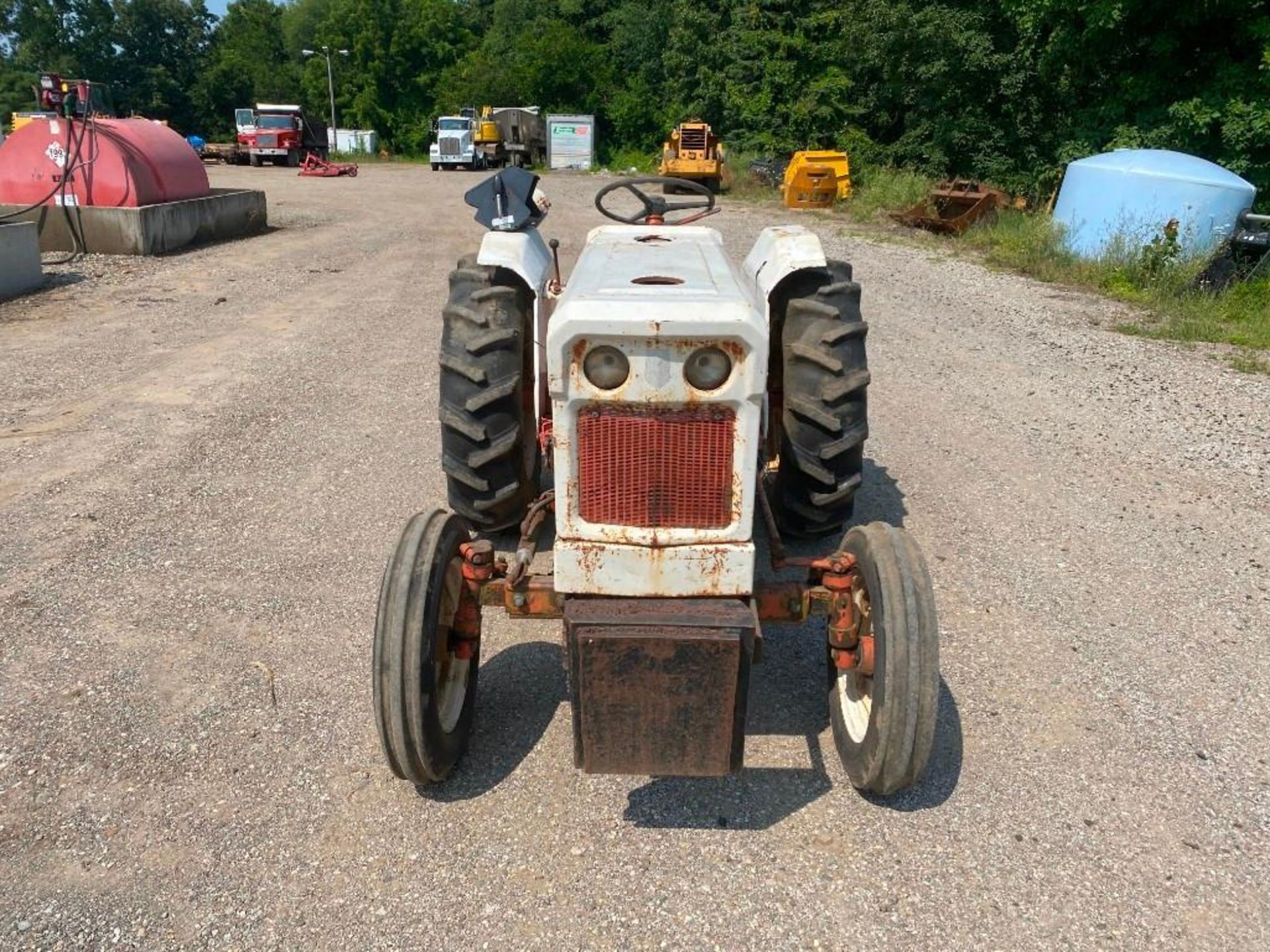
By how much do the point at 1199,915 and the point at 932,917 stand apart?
2.41 feet

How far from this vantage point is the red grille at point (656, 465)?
2.87m

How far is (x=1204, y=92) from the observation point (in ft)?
53.1

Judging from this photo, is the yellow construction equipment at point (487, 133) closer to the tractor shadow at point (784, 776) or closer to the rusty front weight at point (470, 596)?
the tractor shadow at point (784, 776)

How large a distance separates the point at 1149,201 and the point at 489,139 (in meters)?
34.1

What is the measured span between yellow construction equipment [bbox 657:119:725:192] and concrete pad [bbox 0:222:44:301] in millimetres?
19660

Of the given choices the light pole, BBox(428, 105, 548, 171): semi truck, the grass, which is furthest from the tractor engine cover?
the light pole

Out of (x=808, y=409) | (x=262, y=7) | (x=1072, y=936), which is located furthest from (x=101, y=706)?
(x=262, y=7)

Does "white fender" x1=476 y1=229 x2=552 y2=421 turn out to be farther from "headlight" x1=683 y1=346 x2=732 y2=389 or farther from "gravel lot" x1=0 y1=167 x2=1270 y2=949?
"headlight" x1=683 y1=346 x2=732 y2=389

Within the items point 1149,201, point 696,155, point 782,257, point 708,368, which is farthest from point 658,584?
point 696,155

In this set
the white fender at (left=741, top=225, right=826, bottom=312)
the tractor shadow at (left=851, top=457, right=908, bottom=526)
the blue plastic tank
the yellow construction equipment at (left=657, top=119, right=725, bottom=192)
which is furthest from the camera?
the yellow construction equipment at (left=657, top=119, right=725, bottom=192)

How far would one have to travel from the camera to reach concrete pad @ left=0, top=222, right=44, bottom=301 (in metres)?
10.4

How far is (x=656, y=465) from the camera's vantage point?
9.56ft

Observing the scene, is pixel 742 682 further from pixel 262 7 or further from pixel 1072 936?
pixel 262 7

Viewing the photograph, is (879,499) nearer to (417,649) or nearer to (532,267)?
(532,267)
